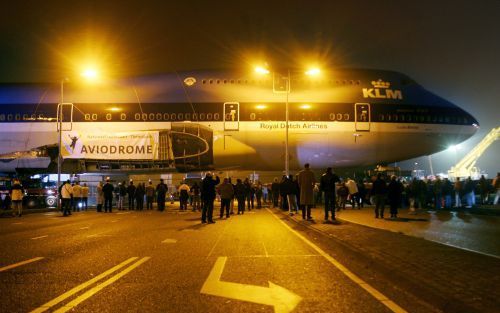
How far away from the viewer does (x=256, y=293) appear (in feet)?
19.9

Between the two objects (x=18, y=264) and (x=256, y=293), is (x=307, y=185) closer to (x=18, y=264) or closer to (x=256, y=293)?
(x=18, y=264)

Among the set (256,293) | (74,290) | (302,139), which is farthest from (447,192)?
(74,290)

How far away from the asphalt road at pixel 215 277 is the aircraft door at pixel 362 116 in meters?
18.9

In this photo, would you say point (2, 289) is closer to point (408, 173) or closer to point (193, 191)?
point (193, 191)

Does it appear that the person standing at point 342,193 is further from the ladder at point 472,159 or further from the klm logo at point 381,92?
the ladder at point 472,159

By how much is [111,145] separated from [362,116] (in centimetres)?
1528

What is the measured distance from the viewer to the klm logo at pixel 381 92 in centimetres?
3070

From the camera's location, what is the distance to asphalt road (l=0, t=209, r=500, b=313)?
17.8 ft

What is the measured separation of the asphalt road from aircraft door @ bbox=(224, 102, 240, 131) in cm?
1827

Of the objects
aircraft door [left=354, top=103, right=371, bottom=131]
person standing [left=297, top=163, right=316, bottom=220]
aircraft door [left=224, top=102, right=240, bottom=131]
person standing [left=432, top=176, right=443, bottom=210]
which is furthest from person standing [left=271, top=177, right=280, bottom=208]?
person standing [left=297, top=163, right=316, bottom=220]

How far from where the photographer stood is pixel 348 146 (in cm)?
3062

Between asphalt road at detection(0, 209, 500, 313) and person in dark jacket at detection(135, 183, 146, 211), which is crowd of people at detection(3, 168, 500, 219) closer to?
person in dark jacket at detection(135, 183, 146, 211)

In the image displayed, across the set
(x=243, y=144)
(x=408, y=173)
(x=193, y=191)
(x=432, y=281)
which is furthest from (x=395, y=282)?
(x=408, y=173)

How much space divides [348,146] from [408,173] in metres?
8.24
